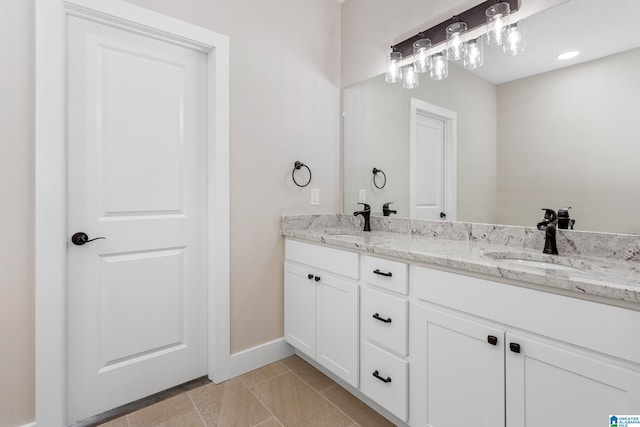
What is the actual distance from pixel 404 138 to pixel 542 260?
111 centimetres

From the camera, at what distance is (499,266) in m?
1.10

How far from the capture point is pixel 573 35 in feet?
4.67

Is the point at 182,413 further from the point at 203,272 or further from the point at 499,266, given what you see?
the point at 499,266

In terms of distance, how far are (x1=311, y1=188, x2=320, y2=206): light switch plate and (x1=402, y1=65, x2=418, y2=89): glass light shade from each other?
915 mm

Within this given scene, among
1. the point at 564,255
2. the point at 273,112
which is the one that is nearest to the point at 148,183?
the point at 273,112

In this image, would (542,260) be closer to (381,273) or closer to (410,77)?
(381,273)

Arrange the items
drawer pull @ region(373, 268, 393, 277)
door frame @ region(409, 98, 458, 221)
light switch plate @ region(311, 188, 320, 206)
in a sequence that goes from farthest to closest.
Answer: light switch plate @ region(311, 188, 320, 206) → door frame @ region(409, 98, 458, 221) → drawer pull @ region(373, 268, 393, 277)

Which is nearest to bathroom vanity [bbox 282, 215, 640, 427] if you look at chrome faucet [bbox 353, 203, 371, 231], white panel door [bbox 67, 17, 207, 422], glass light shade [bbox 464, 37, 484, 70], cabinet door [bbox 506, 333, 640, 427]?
cabinet door [bbox 506, 333, 640, 427]

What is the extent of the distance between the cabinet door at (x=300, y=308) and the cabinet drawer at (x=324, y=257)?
68 mm

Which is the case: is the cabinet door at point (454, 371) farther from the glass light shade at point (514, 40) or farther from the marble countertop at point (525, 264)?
the glass light shade at point (514, 40)

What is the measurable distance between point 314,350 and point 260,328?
16.1 inches

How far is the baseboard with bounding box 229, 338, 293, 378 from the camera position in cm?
200

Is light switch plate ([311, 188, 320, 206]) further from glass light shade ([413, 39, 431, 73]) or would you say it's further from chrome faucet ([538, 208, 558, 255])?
chrome faucet ([538, 208, 558, 255])

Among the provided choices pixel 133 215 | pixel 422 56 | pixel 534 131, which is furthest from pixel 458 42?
pixel 133 215
